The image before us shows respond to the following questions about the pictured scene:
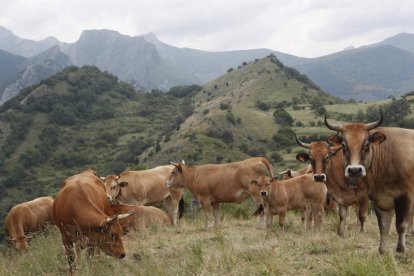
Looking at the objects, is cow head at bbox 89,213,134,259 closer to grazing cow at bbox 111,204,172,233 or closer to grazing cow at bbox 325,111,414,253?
grazing cow at bbox 111,204,172,233

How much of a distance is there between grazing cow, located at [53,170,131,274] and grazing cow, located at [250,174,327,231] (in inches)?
178

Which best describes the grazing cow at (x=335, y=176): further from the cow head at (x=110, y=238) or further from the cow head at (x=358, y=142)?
the cow head at (x=110, y=238)

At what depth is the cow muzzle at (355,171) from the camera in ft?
23.7

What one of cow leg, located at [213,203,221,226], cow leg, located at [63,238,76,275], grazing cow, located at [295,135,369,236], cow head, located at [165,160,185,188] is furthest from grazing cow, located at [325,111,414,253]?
cow head, located at [165,160,185,188]

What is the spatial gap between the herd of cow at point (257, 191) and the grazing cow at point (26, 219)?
0.03m

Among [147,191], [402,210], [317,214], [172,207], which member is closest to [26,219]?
[147,191]

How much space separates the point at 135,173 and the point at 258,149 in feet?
233

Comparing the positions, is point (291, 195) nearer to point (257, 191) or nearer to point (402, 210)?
point (257, 191)

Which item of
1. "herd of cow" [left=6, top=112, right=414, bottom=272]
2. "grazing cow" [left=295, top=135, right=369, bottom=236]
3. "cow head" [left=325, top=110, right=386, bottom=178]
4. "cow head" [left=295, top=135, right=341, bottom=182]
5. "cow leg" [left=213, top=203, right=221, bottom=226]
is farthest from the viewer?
"cow leg" [left=213, top=203, right=221, bottom=226]

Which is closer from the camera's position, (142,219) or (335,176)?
(335,176)

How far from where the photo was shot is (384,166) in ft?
25.6

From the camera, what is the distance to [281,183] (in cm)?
1233

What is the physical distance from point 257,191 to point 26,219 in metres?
7.81

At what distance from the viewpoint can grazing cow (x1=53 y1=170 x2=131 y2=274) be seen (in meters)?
8.29
